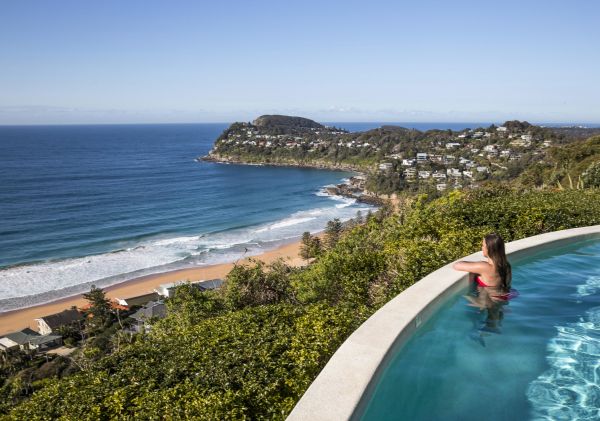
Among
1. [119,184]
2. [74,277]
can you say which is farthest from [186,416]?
[119,184]

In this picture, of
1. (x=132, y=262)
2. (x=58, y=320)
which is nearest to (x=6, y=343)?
(x=58, y=320)

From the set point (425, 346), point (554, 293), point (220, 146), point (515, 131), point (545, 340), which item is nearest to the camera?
point (425, 346)

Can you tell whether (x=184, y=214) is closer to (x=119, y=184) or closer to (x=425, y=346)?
(x=119, y=184)

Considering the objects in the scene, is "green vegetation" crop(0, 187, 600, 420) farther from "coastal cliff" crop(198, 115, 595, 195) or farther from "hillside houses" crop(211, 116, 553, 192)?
"hillside houses" crop(211, 116, 553, 192)

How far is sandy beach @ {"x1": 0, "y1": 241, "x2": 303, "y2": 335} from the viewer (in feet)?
79.4

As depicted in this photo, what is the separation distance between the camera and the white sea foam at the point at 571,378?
371 centimetres

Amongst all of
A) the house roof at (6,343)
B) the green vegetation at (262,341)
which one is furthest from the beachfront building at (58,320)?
the green vegetation at (262,341)

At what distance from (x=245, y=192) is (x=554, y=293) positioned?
5702cm

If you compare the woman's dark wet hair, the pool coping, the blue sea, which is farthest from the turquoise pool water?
the blue sea

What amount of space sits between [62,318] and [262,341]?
22.4 meters

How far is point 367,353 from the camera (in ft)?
12.0

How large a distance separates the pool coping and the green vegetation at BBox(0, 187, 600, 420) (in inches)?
26.8

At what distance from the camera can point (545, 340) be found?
5004 millimetres

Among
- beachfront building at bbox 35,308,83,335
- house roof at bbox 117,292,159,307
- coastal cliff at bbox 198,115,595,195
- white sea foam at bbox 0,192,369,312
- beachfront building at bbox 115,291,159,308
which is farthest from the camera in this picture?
coastal cliff at bbox 198,115,595,195
